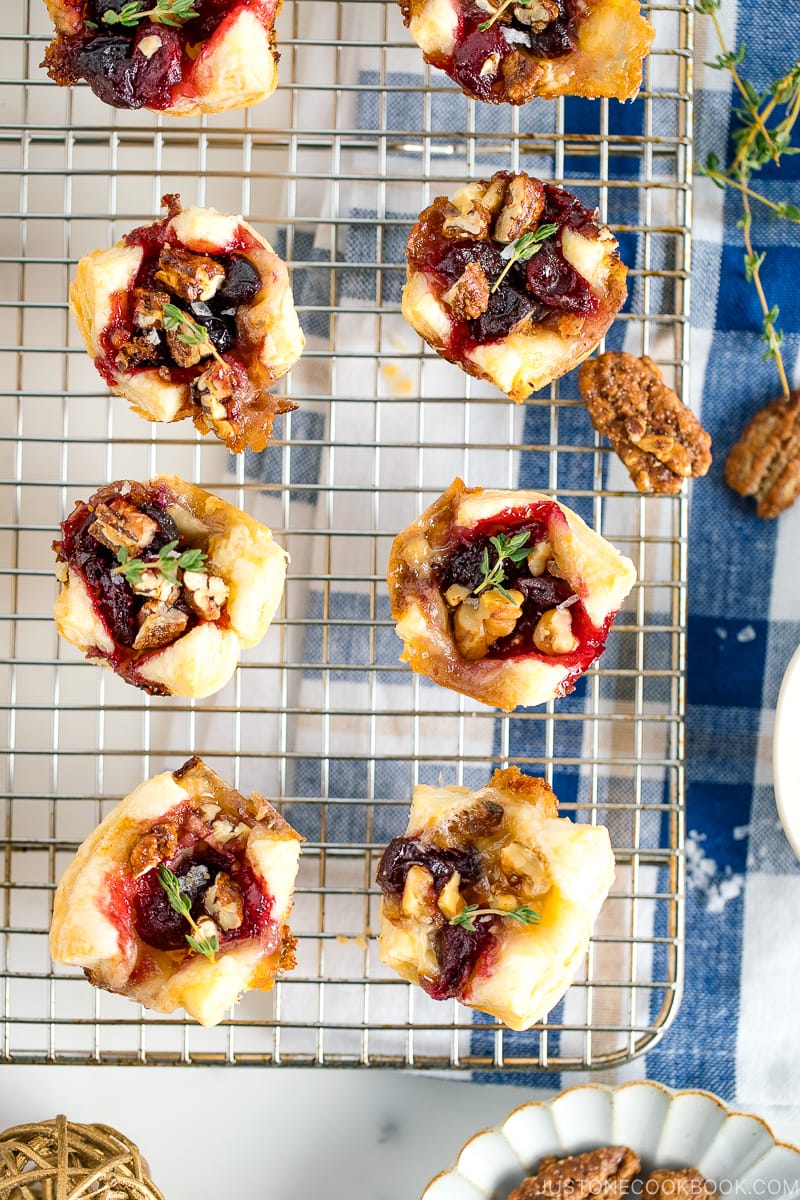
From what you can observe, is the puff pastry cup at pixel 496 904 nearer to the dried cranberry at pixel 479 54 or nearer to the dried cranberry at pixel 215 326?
the dried cranberry at pixel 215 326

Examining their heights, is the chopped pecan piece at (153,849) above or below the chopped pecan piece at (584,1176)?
above

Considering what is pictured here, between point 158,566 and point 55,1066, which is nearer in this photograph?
point 158,566

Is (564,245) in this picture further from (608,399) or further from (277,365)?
(277,365)

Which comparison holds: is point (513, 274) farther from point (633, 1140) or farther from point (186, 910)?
point (633, 1140)

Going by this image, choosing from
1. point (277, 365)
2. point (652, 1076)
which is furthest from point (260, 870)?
point (652, 1076)

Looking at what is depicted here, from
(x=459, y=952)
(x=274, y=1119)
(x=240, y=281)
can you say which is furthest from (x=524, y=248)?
(x=274, y=1119)

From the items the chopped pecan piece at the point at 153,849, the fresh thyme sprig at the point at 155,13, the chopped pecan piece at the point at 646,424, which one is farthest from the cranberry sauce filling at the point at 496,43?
the chopped pecan piece at the point at 153,849
